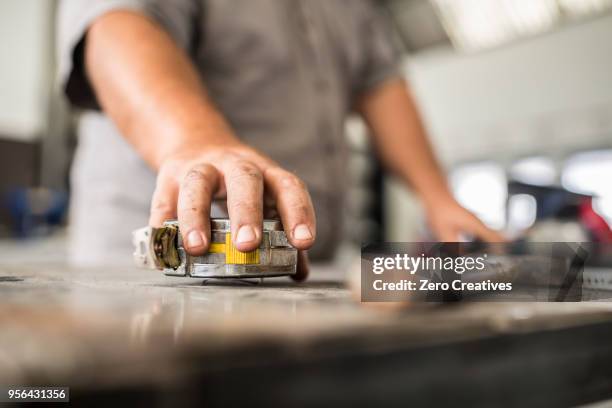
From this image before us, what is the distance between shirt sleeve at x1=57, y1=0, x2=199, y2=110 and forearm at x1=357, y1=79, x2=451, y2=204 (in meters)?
0.77

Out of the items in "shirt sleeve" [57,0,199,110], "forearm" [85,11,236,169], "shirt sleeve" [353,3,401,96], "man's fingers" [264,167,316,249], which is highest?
"shirt sleeve" [353,3,401,96]

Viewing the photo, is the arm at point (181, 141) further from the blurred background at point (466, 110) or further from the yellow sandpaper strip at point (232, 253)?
the blurred background at point (466, 110)

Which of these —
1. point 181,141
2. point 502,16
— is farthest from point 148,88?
point 502,16

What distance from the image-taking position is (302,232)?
55 centimetres

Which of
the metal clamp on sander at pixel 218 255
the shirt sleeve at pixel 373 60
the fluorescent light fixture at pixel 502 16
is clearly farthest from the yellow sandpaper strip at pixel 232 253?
the fluorescent light fixture at pixel 502 16

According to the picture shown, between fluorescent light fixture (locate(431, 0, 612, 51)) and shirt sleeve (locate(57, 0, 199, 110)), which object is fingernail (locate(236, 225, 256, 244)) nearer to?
shirt sleeve (locate(57, 0, 199, 110))

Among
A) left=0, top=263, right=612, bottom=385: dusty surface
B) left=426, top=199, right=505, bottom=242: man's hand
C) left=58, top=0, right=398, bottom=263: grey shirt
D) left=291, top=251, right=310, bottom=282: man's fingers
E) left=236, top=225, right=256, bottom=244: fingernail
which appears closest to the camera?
left=0, top=263, right=612, bottom=385: dusty surface

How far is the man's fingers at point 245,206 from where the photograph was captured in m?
0.51

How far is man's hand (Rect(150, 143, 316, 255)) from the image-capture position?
1.71 ft

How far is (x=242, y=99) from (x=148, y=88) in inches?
16.8

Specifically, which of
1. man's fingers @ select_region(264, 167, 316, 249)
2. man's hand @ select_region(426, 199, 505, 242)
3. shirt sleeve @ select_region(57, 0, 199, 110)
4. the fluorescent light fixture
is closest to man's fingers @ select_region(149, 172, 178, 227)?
man's fingers @ select_region(264, 167, 316, 249)

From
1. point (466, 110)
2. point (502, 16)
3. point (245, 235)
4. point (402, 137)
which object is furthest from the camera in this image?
point (466, 110)

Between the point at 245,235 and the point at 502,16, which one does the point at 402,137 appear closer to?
the point at 245,235

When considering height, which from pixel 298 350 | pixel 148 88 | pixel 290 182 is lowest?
pixel 298 350
